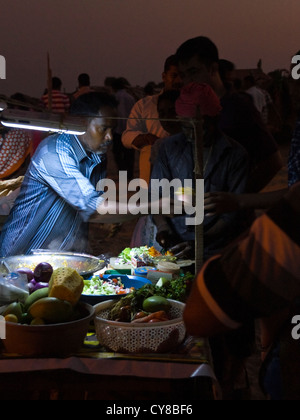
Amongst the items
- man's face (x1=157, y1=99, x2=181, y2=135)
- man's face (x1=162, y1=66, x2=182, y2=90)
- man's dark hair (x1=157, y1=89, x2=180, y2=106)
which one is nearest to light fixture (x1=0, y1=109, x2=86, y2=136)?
man's face (x1=157, y1=99, x2=181, y2=135)

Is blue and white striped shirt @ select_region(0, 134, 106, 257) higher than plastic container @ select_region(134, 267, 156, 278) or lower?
higher

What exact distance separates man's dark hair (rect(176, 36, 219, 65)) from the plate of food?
65.5 inches

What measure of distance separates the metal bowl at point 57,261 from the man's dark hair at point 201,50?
1579mm

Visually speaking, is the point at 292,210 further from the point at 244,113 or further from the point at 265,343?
Answer: the point at 244,113

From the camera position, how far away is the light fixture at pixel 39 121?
82.0 inches

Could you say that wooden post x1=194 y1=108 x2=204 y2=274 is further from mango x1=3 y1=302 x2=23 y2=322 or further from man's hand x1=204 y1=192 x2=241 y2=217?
mango x1=3 y1=302 x2=23 y2=322

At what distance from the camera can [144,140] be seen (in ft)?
15.0

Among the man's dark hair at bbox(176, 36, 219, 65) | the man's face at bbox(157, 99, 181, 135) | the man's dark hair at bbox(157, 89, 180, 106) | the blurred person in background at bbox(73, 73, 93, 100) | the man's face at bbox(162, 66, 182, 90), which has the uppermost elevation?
the blurred person in background at bbox(73, 73, 93, 100)

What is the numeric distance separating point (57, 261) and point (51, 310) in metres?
1.04

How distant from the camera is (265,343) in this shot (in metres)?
1.52

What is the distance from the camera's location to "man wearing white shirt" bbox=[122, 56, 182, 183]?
14.8 feet

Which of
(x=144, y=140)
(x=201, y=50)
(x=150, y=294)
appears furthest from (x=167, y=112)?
(x=150, y=294)

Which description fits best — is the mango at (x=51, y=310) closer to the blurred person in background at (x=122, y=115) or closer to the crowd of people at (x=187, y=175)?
the crowd of people at (x=187, y=175)

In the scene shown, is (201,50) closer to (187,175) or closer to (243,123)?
(243,123)
